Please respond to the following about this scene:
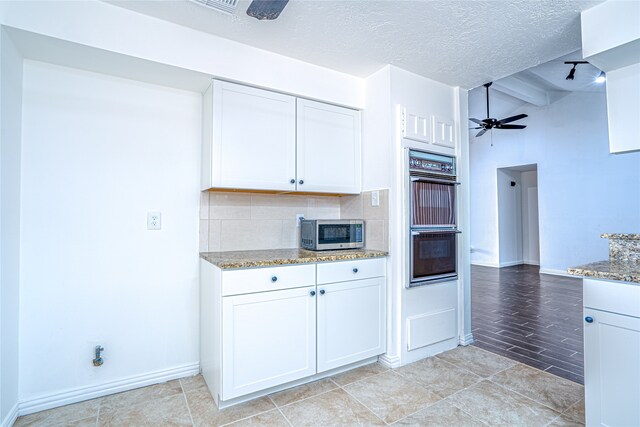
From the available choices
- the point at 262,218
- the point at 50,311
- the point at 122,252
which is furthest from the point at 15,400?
the point at 262,218

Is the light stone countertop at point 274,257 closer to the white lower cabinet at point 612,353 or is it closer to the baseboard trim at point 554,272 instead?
the white lower cabinet at point 612,353

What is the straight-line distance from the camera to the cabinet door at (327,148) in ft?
8.32

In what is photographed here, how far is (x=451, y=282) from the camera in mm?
2846

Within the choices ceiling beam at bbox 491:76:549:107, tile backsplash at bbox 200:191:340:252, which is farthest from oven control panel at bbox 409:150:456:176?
ceiling beam at bbox 491:76:549:107

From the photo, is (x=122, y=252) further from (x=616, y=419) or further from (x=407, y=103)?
(x=616, y=419)

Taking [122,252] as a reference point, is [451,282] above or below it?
below

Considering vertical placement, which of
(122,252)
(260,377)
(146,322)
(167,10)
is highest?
(167,10)

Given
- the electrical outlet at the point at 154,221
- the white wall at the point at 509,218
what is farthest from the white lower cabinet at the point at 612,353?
the white wall at the point at 509,218

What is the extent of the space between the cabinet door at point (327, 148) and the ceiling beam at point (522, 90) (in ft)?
12.8

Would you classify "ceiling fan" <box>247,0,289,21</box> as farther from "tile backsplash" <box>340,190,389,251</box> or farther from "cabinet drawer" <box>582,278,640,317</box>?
"cabinet drawer" <box>582,278,640,317</box>

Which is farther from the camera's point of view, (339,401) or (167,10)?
(339,401)

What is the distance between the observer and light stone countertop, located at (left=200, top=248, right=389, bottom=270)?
1.95 metres

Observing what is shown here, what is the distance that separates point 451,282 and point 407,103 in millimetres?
1557

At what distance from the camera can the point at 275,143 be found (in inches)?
95.0
